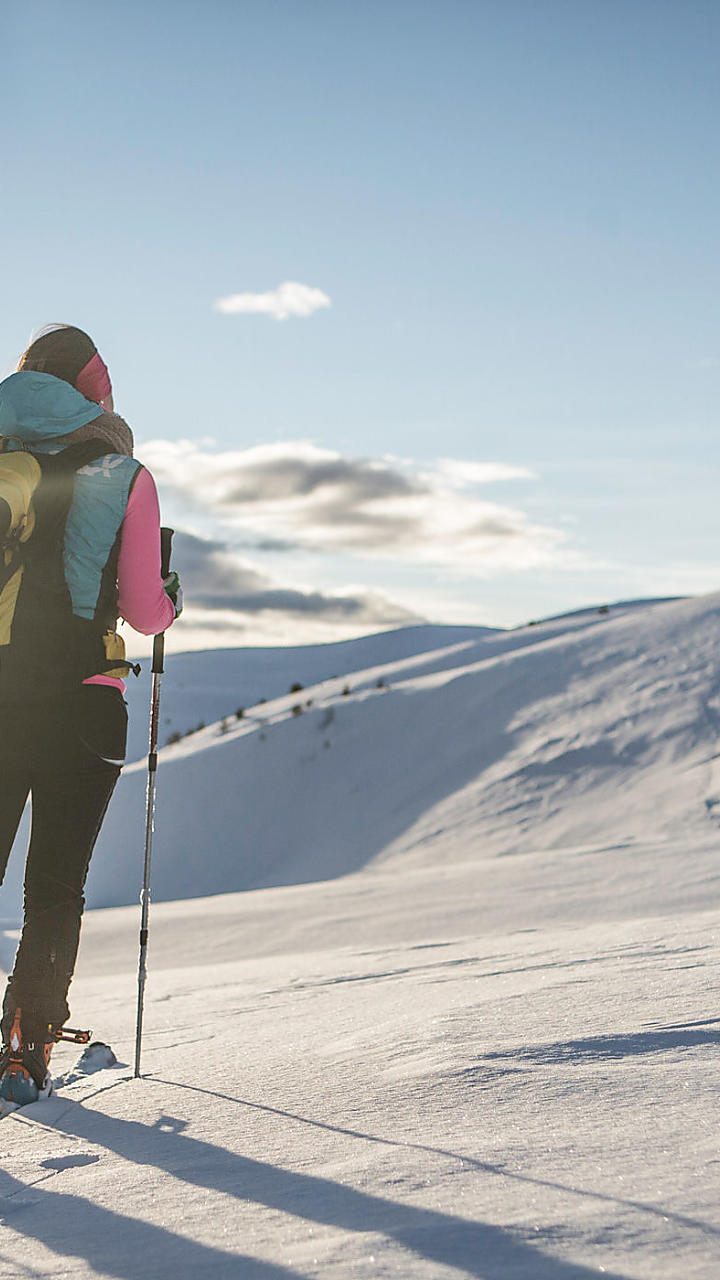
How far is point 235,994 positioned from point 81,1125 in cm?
197

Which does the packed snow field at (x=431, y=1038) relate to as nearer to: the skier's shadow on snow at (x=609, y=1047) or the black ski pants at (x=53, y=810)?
the skier's shadow on snow at (x=609, y=1047)

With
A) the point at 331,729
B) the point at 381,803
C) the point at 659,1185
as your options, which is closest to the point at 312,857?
the point at 381,803

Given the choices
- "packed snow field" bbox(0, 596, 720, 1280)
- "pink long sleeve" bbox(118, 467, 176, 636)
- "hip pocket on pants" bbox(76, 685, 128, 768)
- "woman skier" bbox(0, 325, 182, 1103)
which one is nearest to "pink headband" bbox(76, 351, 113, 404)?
"woman skier" bbox(0, 325, 182, 1103)

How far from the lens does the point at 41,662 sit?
2.47 metres

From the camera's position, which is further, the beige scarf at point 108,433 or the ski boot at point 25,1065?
the beige scarf at point 108,433

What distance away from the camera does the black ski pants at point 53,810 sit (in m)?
2.49

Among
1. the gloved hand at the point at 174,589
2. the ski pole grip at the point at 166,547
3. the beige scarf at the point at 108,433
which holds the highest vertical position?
the beige scarf at the point at 108,433

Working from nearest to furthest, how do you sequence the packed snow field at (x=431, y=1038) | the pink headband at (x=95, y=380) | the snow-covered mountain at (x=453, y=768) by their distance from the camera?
the packed snow field at (x=431, y=1038) < the pink headband at (x=95, y=380) < the snow-covered mountain at (x=453, y=768)

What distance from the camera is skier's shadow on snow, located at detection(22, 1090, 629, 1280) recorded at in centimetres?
128

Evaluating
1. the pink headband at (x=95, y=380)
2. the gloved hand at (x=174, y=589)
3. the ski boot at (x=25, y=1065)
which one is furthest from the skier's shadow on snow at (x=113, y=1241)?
the pink headband at (x=95, y=380)

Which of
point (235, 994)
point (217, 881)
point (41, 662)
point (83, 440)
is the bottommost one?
point (217, 881)

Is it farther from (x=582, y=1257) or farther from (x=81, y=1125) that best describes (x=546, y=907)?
(x=582, y=1257)

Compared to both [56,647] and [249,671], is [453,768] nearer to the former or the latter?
[56,647]

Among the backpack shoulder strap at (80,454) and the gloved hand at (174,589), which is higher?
the backpack shoulder strap at (80,454)
